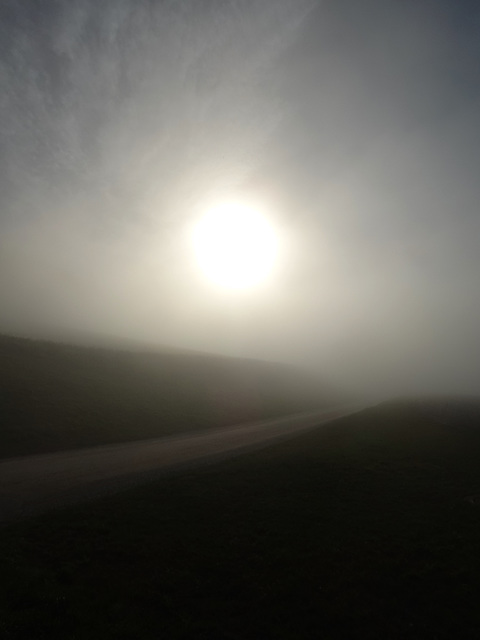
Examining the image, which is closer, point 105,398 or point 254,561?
point 254,561

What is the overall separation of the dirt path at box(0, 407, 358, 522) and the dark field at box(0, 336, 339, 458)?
4.26 metres

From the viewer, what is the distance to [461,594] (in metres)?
13.0

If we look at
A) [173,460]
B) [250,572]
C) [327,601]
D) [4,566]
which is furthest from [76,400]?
[327,601]

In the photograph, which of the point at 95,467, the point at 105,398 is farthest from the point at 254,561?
the point at 105,398

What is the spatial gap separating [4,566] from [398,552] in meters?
16.4

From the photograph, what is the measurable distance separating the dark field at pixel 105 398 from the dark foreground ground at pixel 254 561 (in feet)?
60.9

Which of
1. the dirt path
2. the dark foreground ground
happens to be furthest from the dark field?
the dark foreground ground

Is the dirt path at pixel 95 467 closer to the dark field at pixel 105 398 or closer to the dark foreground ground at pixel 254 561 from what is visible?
the dark foreground ground at pixel 254 561

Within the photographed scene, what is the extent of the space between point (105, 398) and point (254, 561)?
37.4 m

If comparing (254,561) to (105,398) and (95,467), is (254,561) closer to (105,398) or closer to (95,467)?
(95,467)

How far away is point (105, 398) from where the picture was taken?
155 feet

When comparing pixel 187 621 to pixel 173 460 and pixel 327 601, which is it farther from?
pixel 173 460

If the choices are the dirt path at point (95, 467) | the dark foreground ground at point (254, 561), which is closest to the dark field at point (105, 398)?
the dirt path at point (95, 467)

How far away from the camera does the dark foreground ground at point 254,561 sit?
11406 millimetres
